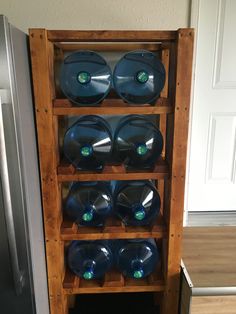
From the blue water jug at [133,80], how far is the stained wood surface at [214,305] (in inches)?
37.4

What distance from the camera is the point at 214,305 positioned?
1275mm

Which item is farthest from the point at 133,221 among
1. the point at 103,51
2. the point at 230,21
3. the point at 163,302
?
the point at 230,21

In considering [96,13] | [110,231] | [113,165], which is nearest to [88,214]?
[110,231]

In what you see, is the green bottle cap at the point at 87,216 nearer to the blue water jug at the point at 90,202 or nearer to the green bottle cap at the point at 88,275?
the blue water jug at the point at 90,202

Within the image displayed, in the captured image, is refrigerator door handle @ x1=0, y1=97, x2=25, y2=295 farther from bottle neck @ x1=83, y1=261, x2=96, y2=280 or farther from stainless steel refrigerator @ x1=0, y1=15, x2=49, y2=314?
bottle neck @ x1=83, y1=261, x2=96, y2=280

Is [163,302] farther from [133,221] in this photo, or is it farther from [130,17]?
[130,17]

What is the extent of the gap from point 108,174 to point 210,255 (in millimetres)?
752

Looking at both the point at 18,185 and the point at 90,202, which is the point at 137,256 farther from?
the point at 18,185

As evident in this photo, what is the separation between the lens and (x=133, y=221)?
1347mm

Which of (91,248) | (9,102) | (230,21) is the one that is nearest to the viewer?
(9,102)

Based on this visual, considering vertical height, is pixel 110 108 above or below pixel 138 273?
above

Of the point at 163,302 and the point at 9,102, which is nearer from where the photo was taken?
the point at 9,102

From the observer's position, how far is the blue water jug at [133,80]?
118 cm

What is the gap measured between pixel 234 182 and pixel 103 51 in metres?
1.25
